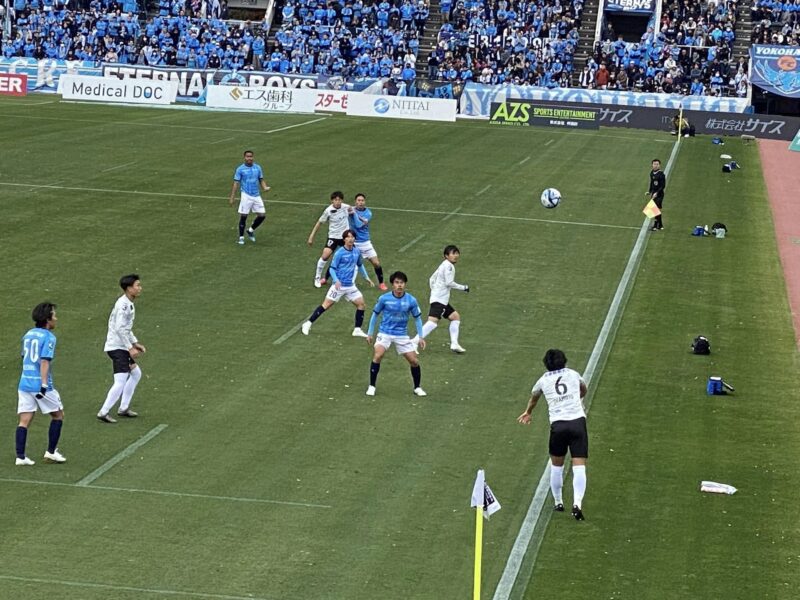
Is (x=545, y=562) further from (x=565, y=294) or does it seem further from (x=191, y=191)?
(x=191, y=191)

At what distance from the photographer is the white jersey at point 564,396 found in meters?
15.8

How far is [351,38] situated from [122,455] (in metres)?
67.4

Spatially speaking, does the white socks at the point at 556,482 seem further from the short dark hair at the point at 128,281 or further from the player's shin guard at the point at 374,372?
the short dark hair at the point at 128,281

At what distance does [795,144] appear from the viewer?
62.0 meters

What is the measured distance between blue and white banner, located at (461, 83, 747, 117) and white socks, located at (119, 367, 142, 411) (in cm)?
5362

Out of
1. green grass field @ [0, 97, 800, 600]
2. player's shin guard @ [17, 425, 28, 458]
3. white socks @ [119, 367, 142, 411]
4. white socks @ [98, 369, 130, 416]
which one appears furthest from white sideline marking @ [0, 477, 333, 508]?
white socks @ [119, 367, 142, 411]

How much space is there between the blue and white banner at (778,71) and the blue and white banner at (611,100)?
320 cm

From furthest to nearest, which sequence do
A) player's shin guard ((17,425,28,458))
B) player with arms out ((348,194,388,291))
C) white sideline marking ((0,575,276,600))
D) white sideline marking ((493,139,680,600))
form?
player with arms out ((348,194,388,291)), player's shin guard ((17,425,28,458)), white sideline marking ((493,139,680,600)), white sideline marking ((0,575,276,600))

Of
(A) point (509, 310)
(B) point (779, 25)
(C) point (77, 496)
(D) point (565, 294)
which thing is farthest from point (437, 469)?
(B) point (779, 25)

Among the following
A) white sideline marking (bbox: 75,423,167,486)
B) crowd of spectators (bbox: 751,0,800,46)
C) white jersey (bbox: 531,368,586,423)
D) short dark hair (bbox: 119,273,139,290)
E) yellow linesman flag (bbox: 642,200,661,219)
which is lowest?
white sideline marking (bbox: 75,423,167,486)

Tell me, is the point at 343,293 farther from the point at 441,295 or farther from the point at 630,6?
the point at 630,6

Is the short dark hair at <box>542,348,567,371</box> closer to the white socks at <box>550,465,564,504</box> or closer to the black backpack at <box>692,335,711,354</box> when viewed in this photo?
the white socks at <box>550,465,564,504</box>

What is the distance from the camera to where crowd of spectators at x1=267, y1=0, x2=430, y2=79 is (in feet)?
262

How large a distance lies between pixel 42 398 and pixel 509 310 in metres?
12.8
